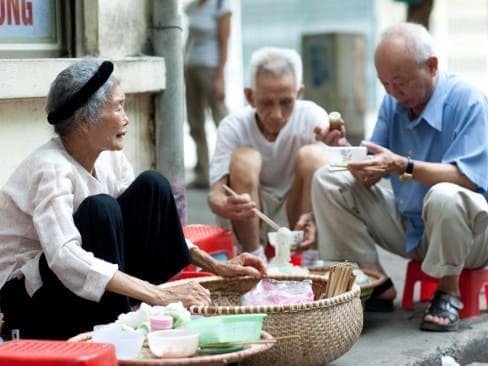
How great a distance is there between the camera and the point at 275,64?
19.2 ft

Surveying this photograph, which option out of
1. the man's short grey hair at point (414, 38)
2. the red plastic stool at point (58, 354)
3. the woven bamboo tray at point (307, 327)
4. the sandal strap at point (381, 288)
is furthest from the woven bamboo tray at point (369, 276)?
the red plastic stool at point (58, 354)

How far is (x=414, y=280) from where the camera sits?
5.60 metres

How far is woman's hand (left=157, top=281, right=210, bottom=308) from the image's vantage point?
166 inches

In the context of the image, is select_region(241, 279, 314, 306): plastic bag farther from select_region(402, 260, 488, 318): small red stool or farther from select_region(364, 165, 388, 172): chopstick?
select_region(402, 260, 488, 318): small red stool

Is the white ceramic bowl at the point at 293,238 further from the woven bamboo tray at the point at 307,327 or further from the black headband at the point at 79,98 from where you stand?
the black headband at the point at 79,98

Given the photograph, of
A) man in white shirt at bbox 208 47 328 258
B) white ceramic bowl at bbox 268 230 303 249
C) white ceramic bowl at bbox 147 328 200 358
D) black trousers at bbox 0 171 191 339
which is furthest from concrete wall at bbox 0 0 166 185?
white ceramic bowl at bbox 147 328 200 358

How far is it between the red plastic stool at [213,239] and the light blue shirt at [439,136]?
32.3 inches

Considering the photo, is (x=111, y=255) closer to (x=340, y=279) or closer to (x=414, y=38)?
(x=340, y=279)

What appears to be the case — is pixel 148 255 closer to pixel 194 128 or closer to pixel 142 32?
pixel 142 32

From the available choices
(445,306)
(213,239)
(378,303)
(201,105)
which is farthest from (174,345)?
(201,105)

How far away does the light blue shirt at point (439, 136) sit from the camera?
5156 millimetres

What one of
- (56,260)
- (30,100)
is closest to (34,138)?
(30,100)

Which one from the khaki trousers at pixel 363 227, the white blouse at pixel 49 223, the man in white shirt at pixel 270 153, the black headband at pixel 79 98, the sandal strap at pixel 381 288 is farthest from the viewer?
the man in white shirt at pixel 270 153

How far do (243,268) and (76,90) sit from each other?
0.98 metres
